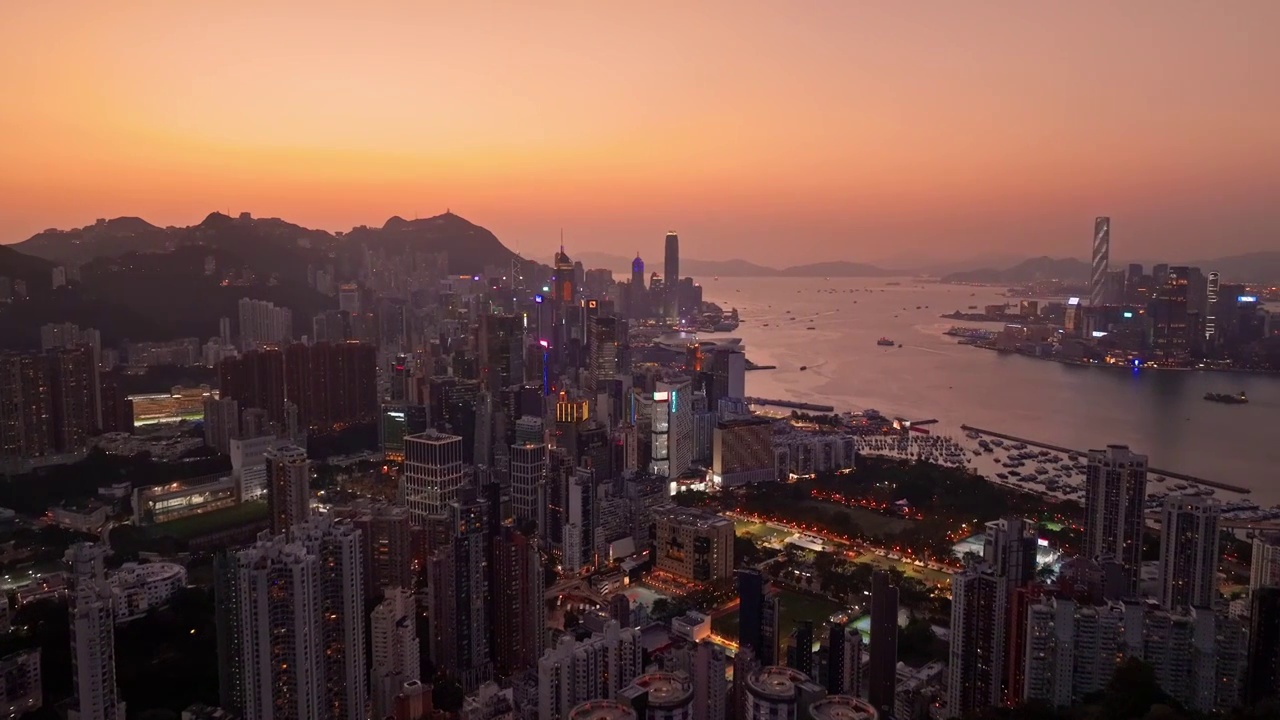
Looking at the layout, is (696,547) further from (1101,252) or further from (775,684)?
(1101,252)

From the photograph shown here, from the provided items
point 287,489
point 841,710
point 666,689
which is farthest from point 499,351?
point 841,710

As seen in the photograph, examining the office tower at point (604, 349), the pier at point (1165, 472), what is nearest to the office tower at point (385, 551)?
the office tower at point (604, 349)

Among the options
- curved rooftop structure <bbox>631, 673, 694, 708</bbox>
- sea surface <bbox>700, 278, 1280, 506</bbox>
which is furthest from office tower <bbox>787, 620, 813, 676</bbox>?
sea surface <bbox>700, 278, 1280, 506</bbox>

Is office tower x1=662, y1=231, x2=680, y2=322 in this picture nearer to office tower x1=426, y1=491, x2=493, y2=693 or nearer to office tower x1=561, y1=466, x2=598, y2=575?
office tower x1=561, y1=466, x2=598, y2=575

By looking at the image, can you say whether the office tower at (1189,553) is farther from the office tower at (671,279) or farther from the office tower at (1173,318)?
the office tower at (671,279)

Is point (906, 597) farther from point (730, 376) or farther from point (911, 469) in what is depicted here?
point (730, 376)

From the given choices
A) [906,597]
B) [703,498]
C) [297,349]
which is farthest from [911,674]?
[297,349]

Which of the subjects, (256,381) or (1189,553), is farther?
(256,381)
